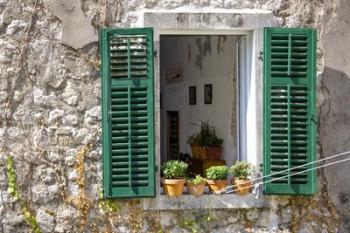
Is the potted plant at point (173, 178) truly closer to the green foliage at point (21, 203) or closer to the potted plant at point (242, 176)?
the potted plant at point (242, 176)

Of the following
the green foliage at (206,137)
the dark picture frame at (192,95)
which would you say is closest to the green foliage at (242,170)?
the green foliage at (206,137)

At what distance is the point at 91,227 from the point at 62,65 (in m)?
1.46

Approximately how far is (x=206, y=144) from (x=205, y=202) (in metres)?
1.62

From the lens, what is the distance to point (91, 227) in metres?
6.15

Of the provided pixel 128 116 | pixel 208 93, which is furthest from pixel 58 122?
pixel 208 93

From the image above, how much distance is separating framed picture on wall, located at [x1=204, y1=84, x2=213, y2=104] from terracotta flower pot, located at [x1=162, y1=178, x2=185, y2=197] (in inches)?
79.2

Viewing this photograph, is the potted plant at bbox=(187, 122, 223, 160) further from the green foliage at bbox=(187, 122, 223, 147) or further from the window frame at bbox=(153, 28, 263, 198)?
the window frame at bbox=(153, 28, 263, 198)

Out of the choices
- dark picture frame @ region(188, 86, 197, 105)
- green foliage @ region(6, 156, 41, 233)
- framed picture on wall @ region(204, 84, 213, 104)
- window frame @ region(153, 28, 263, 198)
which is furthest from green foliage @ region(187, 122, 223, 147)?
green foliage @ region(6, 156, 41, 233)

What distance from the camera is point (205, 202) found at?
6195 millimetres

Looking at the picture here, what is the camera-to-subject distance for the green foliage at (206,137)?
7688 mm

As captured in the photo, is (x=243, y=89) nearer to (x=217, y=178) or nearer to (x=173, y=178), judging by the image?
(x=217, y=178)

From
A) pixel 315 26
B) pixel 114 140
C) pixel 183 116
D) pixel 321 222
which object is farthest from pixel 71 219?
pixel 183 116

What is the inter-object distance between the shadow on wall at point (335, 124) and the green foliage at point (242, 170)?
0.73 meters

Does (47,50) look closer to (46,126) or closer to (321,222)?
(46,126)
